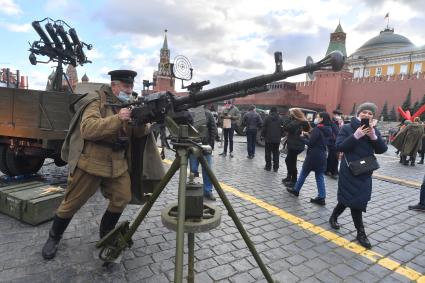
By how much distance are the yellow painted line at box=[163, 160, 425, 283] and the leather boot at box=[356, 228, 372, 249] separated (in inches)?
2.2

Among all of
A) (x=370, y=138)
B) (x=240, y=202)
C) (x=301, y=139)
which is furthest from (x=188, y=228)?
(x=301, y=139)

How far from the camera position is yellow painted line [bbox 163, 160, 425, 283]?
329cm

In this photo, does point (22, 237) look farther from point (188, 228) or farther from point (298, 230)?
point (298, 230)

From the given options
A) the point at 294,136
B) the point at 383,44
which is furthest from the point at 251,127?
the point at 383,44

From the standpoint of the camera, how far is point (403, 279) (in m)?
3.14

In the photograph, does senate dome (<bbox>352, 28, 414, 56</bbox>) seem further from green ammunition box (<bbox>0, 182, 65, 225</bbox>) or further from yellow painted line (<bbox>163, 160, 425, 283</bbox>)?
green ammunition box (<bbox>0, 182, 65, 225</bbox>)

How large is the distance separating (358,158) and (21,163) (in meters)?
5.74

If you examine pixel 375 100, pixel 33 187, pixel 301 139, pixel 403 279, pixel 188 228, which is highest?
pixel 375 100

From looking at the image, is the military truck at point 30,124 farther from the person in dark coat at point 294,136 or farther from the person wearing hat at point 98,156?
the person in dark coat at point 294,136

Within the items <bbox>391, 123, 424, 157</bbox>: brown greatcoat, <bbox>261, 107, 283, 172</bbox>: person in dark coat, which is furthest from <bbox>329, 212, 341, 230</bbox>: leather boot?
<bbox>391, 123, 424, 157</bbox>: brown greatcoat

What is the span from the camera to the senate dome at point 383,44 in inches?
2854

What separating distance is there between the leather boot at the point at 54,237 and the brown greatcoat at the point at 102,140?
0.51m

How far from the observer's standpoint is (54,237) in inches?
124

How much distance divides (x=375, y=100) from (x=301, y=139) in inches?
1762
